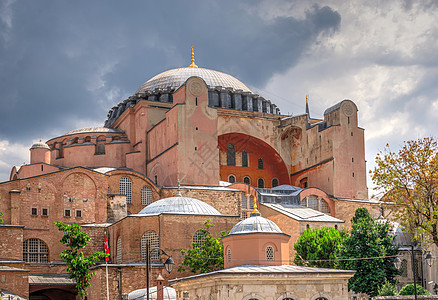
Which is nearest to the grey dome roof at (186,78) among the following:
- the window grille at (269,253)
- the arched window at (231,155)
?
the arched window at (231,155)

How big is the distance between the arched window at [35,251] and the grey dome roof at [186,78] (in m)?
18.7

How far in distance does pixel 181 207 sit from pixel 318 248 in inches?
313

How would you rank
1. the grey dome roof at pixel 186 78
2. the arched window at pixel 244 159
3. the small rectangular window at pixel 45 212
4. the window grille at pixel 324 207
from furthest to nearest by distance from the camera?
the grey dome roof at pixel 186 78
the arched window at pixel 244 159
the window grille at pixel 324 207
the small rectangular window at pixel 45 212

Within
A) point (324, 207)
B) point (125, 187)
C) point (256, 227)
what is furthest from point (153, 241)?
point (324, 207)

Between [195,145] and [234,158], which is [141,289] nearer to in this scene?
[195,145]

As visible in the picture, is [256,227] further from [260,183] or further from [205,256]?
[260,183]

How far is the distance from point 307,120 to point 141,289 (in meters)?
23.3

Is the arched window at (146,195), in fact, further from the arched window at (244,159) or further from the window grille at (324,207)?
the window grille at (324,207)

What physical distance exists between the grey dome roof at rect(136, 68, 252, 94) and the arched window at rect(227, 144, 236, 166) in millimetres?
5526

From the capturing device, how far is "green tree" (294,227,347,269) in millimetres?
39625

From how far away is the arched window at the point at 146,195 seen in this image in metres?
46.0

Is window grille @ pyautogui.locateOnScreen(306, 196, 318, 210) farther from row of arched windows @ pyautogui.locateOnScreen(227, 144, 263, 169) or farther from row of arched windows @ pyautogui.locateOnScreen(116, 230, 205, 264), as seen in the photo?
row of arched windows @ pyautogui.locateOnScreen(116, 230, 205, 264)

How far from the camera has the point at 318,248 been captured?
4000 cm

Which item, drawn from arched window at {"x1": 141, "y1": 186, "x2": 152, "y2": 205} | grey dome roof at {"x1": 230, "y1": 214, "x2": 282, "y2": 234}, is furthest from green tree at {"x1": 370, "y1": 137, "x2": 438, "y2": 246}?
arched window at {"x1": 141, "y1": 186, "x2": 152, "y2": 205}
